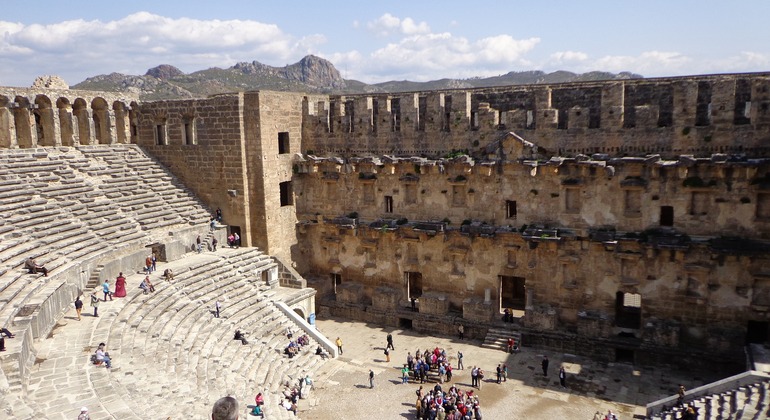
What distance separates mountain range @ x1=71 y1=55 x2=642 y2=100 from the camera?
5803 cm

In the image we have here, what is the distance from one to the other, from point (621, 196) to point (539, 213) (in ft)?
9.69

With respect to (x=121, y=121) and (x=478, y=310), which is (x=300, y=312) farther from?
(x=121, y=121)

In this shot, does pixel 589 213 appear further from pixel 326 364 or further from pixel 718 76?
pixel 326 364

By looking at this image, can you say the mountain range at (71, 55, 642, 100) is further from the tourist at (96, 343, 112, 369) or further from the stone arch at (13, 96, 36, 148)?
the tourist at (96, 343, 112, 369)

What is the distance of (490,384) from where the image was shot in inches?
720

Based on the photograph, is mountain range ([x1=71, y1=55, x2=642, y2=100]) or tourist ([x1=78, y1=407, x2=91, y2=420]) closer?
tourist ([x1=78, y1=407, x2=91, y2=420])

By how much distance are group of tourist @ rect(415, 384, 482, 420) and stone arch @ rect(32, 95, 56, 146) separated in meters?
18.3

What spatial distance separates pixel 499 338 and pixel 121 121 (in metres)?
19.4

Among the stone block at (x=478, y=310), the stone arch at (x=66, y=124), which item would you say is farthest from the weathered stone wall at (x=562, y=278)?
the stone arch at (x=66, y=124)

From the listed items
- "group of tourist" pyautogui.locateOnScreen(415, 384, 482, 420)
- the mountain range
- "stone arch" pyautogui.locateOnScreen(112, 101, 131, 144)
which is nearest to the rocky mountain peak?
the mountain range

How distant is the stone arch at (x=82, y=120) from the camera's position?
78.4ft

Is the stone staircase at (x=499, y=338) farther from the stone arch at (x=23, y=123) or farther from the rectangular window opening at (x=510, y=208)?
the stone arch at (x=23, y=123)

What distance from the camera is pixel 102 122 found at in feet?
82.8

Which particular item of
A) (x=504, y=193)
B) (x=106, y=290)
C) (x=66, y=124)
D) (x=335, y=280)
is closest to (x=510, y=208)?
(x=504, y=193)
